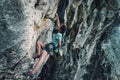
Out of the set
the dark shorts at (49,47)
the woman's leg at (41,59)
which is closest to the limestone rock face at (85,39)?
the dark shorts at (49,47)

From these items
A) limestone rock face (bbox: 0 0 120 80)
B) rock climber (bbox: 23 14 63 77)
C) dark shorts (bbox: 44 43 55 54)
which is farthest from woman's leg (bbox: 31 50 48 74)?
limestone rock face (bbox: 0 0 120 80)

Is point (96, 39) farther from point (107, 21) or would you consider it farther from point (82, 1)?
point (82, 1)

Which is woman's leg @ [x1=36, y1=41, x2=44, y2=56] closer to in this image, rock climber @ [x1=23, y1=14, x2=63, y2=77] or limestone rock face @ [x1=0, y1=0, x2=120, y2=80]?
rock climber @ [x1=23, y1=14, x2=63, y2=77]

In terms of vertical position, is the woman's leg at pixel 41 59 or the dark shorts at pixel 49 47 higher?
the dark shorts at pixel 49 47

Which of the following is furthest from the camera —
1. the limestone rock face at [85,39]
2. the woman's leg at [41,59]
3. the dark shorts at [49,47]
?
the limestone rock face at [85,39]

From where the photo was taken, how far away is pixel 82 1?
17.4m

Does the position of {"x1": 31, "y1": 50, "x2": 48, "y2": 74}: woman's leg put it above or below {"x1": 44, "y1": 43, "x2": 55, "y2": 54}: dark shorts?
below

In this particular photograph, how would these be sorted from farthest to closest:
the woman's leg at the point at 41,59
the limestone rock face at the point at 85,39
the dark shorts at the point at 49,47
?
the limestone rock face at the point at 85,39, the dark shorts at the point at 49,47, the woman's leg at the point at 41,59

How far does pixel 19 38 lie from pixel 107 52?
588 centimetres

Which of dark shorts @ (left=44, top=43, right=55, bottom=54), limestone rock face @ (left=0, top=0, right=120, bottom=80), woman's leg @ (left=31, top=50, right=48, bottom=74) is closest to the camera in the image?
woman's leg @ (left=31, top=50, right=48, bottom=74)

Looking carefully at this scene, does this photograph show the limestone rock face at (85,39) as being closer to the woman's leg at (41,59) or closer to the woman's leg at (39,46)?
the woman's leg at (39,46)

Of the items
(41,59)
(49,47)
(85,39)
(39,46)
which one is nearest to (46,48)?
(49,47)

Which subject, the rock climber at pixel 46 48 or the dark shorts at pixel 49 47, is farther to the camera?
the dark shorts at pixel 49 47

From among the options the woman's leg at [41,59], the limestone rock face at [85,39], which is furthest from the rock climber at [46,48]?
the limestone rock face at [85,39]
